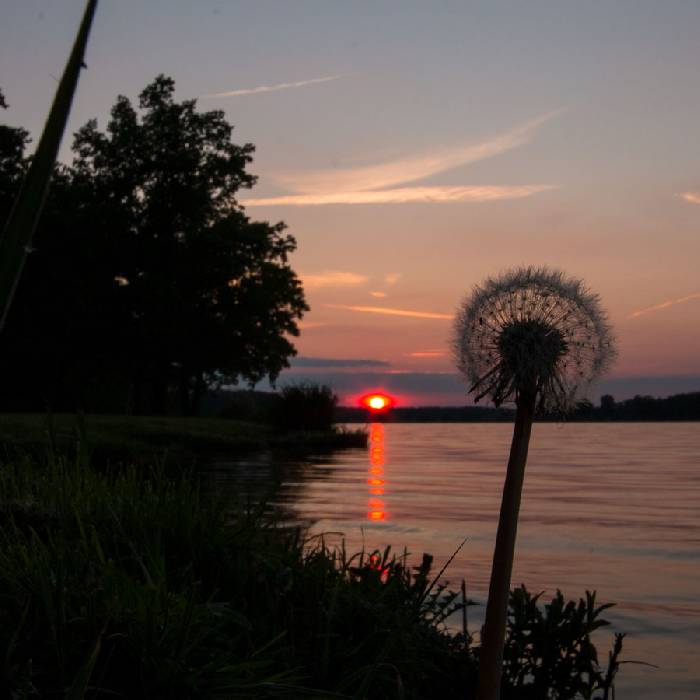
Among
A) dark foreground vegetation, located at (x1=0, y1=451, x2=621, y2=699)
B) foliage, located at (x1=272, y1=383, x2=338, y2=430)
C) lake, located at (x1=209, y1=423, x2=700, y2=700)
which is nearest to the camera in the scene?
dark foreground vegetation, located at (x1=0, y1=451, x2=621, y2=699)

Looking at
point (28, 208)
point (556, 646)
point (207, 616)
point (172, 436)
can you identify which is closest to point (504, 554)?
point (207, 616)

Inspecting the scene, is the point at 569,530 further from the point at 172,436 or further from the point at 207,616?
the point at 172,436

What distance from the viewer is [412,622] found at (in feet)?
20.5

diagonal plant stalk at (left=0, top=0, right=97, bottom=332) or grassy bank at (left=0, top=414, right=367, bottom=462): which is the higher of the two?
diagonal plant stalk at (left=0, top=0, right=97, bottom=332)

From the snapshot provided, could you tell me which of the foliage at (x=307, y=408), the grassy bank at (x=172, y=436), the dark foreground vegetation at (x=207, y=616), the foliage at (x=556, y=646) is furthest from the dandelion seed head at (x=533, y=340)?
the foliage at (x=307, y=408)

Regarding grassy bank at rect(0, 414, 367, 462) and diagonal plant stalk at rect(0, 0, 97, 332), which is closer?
diagonal plant stalk at rect(0, 0, 97, 332)

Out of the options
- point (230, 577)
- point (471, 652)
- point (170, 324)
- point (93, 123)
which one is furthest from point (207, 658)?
point (93, 123)

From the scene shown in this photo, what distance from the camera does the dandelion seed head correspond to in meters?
3.97

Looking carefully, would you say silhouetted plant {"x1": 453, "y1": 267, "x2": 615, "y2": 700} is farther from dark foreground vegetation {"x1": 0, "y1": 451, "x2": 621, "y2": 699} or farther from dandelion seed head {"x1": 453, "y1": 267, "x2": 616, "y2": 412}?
dark foreground vegetation {"x1": 0, "y1": 451, "x2": 621, "y2": 699}

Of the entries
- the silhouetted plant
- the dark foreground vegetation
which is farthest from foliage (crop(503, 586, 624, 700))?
the silhouetted plant

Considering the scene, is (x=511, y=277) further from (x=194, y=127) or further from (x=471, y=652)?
(x=194, y=127)

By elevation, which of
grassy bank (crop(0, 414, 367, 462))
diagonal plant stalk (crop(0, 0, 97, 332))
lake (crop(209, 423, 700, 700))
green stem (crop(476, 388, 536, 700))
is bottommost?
lake (crop(209, 423, 700, 700))

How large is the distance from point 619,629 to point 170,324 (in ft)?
159

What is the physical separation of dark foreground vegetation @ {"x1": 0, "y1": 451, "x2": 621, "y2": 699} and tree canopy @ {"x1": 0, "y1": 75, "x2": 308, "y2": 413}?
50.5 m
